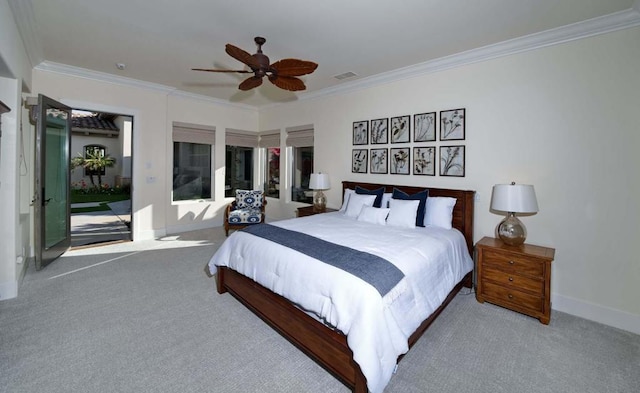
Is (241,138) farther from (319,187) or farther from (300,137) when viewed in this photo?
(319,187)

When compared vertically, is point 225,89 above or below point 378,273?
above

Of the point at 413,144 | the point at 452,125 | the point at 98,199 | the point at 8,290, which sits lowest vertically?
the point at 8,290

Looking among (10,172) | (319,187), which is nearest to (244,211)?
(319,187)

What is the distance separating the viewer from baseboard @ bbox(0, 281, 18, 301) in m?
2.86

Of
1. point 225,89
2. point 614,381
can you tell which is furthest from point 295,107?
point 614,381

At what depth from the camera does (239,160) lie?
6.80m

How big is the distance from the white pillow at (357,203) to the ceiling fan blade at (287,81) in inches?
66.7

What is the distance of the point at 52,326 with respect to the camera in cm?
243

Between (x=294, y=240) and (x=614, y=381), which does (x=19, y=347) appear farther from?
(x=614, y=381)

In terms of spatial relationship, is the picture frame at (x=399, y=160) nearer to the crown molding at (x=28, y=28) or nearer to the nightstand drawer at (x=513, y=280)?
the nightstand drawer at (x=513, y=280)

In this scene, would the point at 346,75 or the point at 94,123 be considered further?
the point at 94,123

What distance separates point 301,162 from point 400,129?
2.50 meters

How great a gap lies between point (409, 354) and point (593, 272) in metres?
2.11

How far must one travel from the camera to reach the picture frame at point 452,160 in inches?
140
